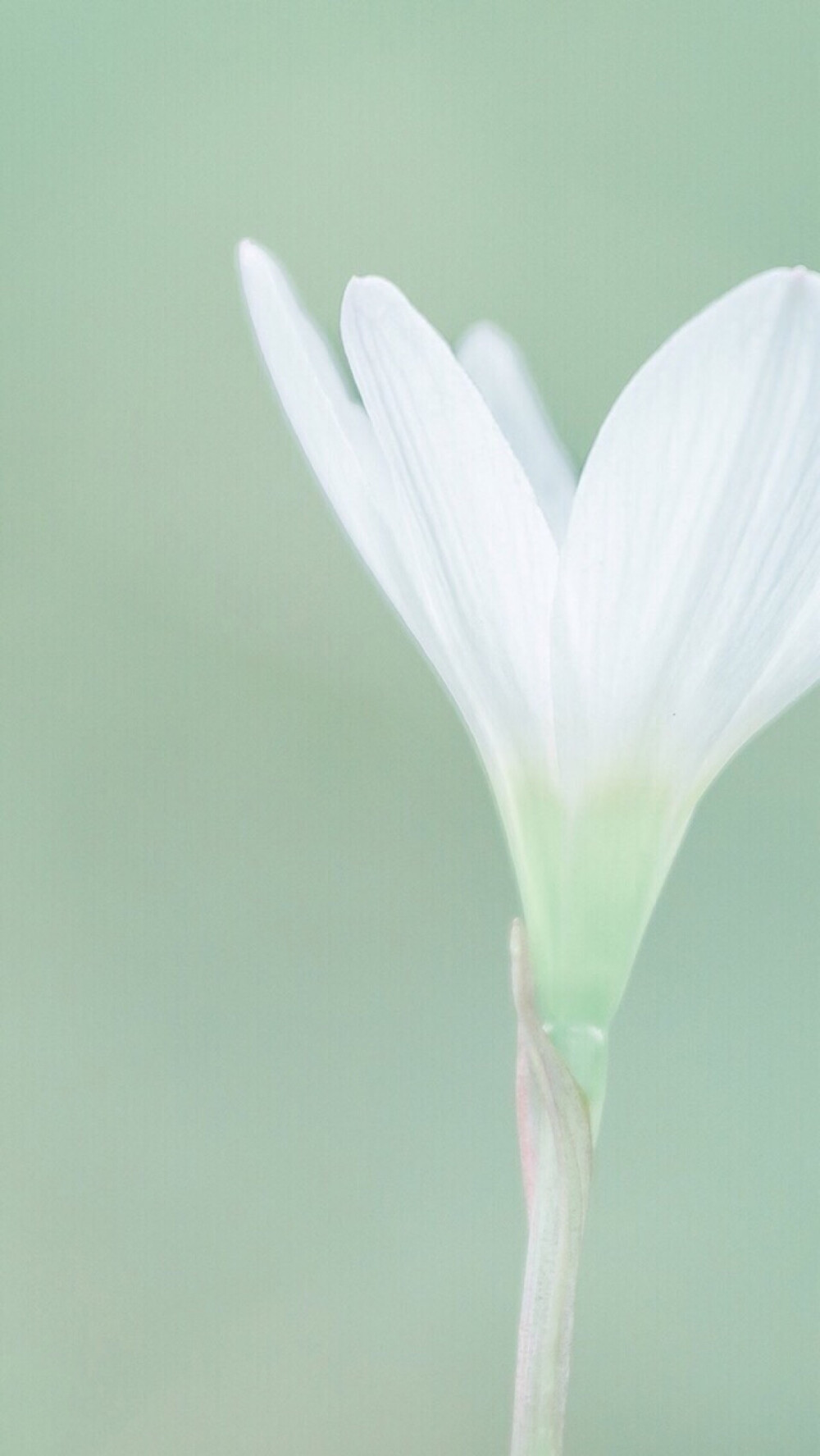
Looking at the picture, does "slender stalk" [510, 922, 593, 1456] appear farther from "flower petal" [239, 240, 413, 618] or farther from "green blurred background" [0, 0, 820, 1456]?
"green blurred background" [0, 0, 820, 1456]

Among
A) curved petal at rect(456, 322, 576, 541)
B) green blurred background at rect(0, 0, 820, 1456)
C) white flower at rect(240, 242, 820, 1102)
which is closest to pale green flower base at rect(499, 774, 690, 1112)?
white flower at rect(240, 242, 820, 1102)

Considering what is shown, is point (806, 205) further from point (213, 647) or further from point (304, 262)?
point (213, 647)

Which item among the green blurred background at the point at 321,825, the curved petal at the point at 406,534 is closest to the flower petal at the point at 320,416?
the curved petal at the point at 406,534

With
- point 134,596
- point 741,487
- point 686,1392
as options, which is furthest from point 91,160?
point 741,487

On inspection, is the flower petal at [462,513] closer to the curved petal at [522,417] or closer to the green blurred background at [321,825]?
the curved petal at [522,417]

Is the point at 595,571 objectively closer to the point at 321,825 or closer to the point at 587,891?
the point at 587,891
